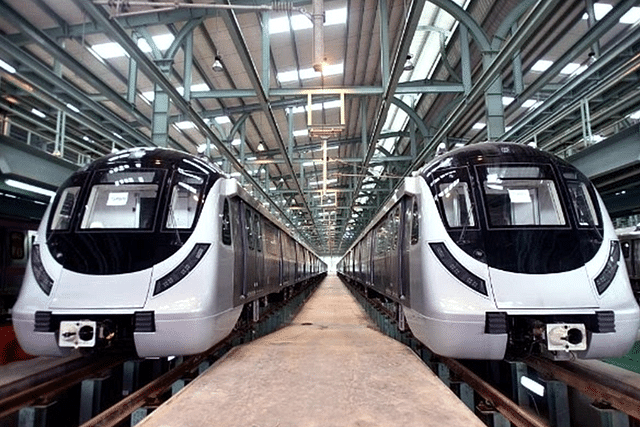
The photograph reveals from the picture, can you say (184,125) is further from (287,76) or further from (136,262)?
(136,262)

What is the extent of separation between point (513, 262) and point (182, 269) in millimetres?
2670

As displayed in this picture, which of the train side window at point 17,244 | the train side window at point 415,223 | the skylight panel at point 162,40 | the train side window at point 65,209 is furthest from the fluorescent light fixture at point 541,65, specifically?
the train side window at point 17,244

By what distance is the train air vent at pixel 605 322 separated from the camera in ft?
10.2

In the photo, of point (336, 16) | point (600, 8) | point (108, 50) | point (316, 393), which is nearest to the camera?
point (316, 393)

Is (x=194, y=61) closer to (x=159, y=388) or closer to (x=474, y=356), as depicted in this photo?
(x=159, y=388)

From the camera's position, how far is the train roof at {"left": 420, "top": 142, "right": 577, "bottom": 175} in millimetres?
3871

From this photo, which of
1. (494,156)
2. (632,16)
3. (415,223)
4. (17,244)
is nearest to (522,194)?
(494,156)

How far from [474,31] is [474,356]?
17.3 feet

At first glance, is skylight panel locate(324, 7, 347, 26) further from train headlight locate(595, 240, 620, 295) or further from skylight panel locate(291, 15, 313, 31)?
train headlight locate(595, 240, 620, 295)

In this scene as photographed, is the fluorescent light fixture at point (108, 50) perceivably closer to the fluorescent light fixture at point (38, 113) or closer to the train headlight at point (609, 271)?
the fluorescent light fixture at point (38, 113)

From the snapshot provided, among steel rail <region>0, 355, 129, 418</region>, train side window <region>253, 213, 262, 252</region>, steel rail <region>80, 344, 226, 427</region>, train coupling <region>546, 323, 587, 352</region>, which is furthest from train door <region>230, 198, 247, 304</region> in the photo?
train coupling <region>546, 323, 587, 352</region>

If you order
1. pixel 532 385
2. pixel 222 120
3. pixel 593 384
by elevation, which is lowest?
pixel 532 385

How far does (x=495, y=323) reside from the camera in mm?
3131

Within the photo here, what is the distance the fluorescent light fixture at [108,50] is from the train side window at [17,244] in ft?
12.1
